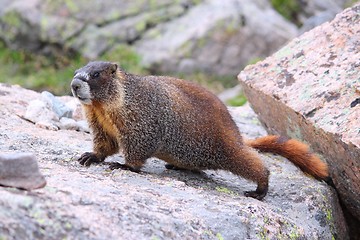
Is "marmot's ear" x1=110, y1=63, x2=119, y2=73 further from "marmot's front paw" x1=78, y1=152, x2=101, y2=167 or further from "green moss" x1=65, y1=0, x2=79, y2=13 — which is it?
"green moss" x1=65, y1=0, x2=79, y2=13

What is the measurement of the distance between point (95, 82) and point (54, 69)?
8.10 metres

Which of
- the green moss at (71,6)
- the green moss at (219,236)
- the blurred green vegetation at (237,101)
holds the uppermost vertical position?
the green moss at (219,236)

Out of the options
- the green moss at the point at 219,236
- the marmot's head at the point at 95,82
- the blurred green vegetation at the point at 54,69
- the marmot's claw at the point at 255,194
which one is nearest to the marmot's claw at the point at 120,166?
the marmot's head at the point at 95,82

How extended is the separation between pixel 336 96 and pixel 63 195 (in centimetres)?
285

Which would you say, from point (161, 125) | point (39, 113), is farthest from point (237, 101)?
point (161, 125)

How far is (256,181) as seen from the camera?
5629mm

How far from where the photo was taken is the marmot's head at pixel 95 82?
527 centimetres

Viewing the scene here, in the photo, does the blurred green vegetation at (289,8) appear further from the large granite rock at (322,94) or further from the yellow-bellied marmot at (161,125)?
the yellow-bellied marmot at (161,125)

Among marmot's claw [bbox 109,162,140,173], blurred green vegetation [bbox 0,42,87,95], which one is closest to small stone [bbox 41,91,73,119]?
marmot's claw [bbox 109,162,140,173]

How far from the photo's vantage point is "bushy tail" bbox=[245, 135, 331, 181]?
5.97 metres

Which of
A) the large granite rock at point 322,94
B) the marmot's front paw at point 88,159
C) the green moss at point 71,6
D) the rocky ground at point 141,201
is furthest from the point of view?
the green moss at point 71,6

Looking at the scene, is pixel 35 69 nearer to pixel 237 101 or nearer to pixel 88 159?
pixel 237 101

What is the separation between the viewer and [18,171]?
12.0 ft

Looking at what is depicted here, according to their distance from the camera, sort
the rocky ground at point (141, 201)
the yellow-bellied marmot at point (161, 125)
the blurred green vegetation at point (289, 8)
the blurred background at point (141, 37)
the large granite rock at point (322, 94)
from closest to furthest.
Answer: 1. the rocky ground at point (141, 201)
2. the yellow-bellied marmot at point (161, 125)
3. the large granite rock at point (322, 94)
4. the blurred background at point (141, 37)
5. the blurred green vegetation at point (289, 8)
